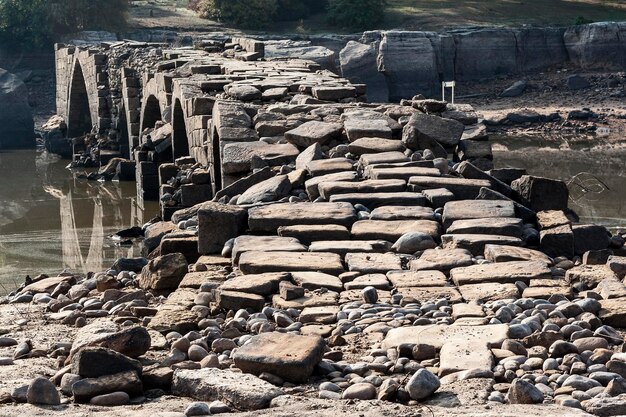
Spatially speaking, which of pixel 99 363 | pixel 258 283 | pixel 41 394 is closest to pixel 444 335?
pixel 258 283

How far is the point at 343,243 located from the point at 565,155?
59.4 feet

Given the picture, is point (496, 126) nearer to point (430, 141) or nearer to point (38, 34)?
point (38, 34)

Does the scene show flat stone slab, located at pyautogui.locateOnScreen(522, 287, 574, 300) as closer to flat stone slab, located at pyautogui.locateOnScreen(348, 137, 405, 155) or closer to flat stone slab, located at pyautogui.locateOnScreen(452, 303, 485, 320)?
flat stone slab, located at pyautogui.locateOnScreen(452, 303, 485, 320)

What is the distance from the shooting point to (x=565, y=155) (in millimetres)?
24984

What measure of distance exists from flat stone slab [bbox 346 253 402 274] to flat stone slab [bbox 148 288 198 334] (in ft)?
3.38

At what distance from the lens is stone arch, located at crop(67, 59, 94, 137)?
92.0 feet

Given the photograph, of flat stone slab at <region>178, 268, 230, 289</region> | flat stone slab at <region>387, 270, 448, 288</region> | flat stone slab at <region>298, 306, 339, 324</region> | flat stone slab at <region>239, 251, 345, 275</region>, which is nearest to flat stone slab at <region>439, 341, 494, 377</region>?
flat stone slab at <region>298, 306, 339, 324</region>

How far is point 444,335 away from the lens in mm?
5613

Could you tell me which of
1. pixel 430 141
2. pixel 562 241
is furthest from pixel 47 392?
pixel 430 141

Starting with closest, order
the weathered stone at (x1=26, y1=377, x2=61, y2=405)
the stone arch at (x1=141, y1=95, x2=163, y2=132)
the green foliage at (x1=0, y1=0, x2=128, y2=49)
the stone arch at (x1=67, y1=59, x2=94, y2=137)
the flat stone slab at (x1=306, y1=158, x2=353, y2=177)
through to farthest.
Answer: the weathered stone at (x1=26, y1=377, x2=61, y2=405), the flat stone slab at (x1=306, y1=158, x2=353, y2=177), the stone arch at (x1=141, y1=95, x2=163, y2=132), the stone arch at (x1=67, y1=59, x2=94, y2=137), the green foliage at (x1=0, y1=0, x2=128, y2=49)

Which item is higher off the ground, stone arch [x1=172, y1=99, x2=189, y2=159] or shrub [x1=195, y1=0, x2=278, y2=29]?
shrub [x1=195, y1=0, x2=278, y2=29]

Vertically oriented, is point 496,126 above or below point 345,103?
below

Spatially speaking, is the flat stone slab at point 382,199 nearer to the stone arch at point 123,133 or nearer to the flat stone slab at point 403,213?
the flat stone slab at point 403,213

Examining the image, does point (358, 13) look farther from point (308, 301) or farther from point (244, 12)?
point (308, 301)
